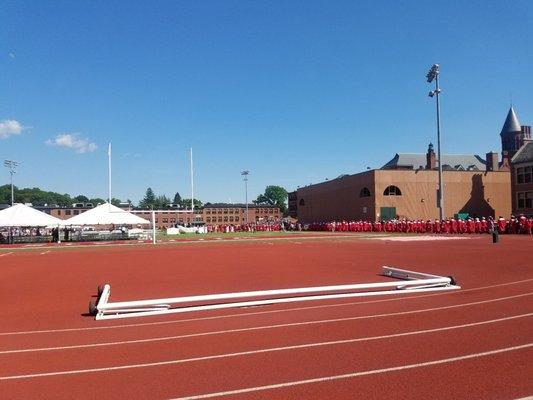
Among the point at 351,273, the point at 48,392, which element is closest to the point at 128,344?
the point at 48,392

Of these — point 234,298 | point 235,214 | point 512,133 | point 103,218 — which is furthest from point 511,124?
point 234,298

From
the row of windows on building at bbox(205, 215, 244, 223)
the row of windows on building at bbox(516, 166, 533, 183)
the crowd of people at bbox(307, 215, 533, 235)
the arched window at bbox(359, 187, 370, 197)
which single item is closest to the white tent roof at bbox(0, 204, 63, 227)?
the crowd of people at bbox(307, 215, 533, 235)

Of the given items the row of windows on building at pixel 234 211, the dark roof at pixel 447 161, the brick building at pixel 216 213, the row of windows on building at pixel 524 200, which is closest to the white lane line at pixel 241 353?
the row of windows on building at pixel 524 200

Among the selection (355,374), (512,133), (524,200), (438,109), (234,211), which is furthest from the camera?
(234,211)

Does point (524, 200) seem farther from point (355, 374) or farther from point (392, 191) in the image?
point (355, 374)

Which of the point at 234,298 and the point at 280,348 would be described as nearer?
the point at 280,348

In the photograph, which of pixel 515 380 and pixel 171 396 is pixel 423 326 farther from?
pixel 171 396

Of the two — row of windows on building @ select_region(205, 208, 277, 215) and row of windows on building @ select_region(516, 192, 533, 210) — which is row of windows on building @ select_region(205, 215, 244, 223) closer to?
row of windows on building @ select_region(205, 208, 277, 215)

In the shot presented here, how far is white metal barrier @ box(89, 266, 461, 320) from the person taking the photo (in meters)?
9.63

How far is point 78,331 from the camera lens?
27.3 feet

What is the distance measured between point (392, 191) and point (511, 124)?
2703 inches

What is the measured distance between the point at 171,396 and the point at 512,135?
123000 mm

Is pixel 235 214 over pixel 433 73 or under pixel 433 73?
under

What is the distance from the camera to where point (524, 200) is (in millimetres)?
57062
